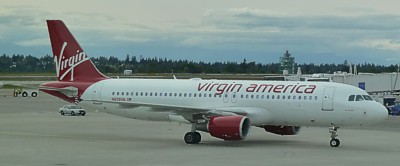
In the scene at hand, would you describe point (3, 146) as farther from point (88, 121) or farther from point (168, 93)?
point (88, 121)

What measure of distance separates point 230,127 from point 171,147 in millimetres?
2679

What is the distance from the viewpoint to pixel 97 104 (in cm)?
3684

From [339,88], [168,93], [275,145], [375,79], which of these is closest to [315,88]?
[339,88]

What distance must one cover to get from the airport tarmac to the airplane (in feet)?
3.25

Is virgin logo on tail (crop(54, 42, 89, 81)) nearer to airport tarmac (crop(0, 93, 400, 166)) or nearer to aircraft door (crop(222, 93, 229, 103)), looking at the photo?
airport tarmac (crop(0, 93, 400, 166))

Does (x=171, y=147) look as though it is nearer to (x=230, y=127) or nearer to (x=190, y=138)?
(x=190, y=138)

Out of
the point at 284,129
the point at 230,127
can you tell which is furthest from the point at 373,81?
the point at 230,127

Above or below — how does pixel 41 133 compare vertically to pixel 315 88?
below

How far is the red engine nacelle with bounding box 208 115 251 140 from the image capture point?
31.0m

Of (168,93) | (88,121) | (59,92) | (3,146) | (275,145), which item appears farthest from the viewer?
(88,121)

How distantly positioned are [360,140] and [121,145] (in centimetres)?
1217

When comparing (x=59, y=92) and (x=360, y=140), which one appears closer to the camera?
(x=360, y=140)

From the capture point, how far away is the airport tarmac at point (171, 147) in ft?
83.2

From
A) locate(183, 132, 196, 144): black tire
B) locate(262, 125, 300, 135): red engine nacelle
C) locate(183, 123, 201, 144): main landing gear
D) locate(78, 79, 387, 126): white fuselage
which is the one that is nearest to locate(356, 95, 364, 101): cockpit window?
locate(78, 79, 387, 126): white fuselage
